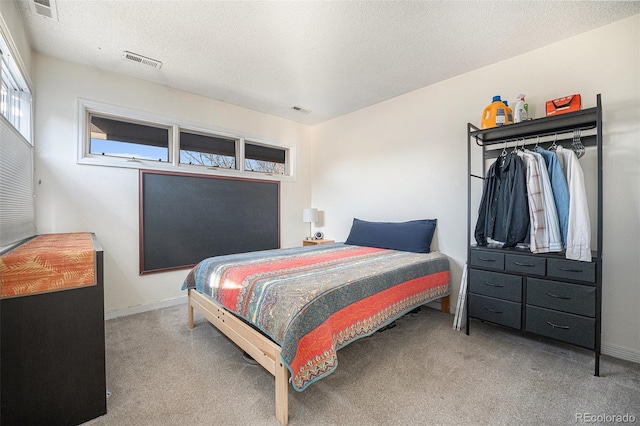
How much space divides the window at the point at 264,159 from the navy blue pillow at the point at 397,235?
5.62 feet

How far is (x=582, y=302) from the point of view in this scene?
1970mm

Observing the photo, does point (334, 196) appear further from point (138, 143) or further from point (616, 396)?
point (616, 396)

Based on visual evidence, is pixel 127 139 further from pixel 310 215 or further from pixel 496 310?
pixel 496 310

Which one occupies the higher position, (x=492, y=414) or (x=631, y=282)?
(x=631, y=282)

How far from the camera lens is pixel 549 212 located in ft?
7.20

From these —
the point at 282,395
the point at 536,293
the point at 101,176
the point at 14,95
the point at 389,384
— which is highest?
the point at 14,95

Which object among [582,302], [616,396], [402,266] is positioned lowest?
[616,396]

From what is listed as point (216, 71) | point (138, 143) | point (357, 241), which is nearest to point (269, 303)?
point (357, 241)

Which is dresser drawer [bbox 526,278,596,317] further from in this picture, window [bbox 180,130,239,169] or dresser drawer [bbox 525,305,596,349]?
window [bbox 180,130,239,169]

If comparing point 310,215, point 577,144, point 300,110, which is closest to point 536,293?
point 577,144

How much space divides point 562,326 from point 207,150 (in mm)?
4205

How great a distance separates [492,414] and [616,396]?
88 centimetres

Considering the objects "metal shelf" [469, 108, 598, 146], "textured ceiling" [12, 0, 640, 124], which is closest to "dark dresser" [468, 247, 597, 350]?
"metal shelf" [469, 108, 598, 146]

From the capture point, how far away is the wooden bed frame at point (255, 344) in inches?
58.4
